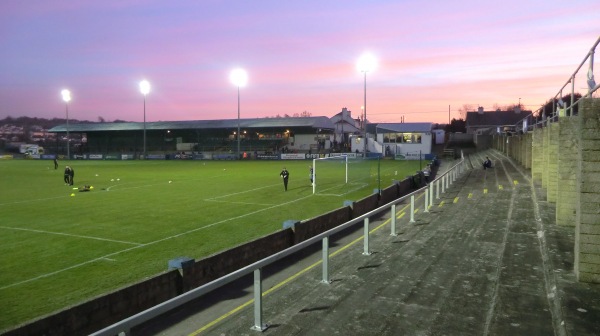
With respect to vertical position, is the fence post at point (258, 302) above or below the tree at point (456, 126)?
below

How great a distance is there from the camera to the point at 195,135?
99438 mm

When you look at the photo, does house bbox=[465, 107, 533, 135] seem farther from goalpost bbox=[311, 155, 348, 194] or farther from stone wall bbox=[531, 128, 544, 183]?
stone wall bbox=[531, 128, 544, 183]

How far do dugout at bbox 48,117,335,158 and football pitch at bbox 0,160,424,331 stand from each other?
54820 mm

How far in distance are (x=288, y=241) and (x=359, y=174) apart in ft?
99.1

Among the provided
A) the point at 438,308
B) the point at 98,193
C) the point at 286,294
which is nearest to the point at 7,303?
the point at 286,294

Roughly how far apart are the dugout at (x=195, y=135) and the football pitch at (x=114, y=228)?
180 ft

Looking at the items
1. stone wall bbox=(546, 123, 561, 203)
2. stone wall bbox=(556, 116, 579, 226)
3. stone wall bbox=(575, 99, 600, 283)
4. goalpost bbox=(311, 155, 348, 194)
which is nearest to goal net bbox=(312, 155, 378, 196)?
goalpost bbox=(311, 155, 348, 194)

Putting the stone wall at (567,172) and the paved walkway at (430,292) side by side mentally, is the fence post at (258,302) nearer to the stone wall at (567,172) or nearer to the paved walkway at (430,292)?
the paved walkway at (430,292)

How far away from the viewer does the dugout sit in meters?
88.2

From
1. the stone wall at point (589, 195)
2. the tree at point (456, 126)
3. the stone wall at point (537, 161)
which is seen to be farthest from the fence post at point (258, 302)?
the tree at point (456, 126)

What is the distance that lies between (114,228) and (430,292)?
1435 centimetres

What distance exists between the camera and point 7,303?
9492mm

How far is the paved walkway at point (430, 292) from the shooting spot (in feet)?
20.8

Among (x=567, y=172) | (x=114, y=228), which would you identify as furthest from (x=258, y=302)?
(x=114, y=228)
